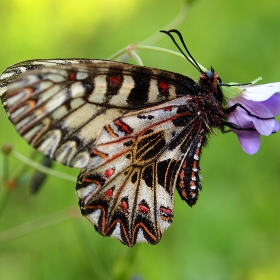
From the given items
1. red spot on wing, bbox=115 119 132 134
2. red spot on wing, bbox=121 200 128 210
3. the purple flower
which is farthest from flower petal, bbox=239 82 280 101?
red spot on wing, bbox=121 200 128 210

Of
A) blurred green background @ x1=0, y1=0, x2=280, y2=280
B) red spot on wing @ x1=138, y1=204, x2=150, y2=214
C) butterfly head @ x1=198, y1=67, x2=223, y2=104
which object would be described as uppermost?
butterfly head @ x1=198, y1=67, x2=223, y2=104

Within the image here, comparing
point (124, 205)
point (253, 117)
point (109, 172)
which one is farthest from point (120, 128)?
point (253, 117)

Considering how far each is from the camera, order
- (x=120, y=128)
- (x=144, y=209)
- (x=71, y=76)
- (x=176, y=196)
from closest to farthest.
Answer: (x=71, y=76), (x=120, y=128), (x=144, y=209), (x=176, y=196)

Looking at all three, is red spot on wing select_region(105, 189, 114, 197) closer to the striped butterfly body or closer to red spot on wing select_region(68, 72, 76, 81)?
the striped butterfly body

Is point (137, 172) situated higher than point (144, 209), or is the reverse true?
point (137, 172)

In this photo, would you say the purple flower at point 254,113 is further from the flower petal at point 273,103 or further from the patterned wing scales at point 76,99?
the patterned wing scales at point 76,99

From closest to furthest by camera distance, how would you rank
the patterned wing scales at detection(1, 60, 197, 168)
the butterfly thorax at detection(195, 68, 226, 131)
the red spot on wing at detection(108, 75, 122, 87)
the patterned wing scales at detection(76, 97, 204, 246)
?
1. the patterned wing scales at detection(1, 60, 197, 168)
2. the red spot on wing at detection(108, 75, 122, 87)
3. the patterned wing scales at detection(76, 97, 204, 246)
4. the butterfly thorax at detection(195, 68, 226, 131)

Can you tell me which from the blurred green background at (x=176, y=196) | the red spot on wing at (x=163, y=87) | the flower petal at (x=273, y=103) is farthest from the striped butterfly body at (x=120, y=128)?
the blurred green background at (x=176, y=196)

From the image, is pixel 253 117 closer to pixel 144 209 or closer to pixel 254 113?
A: pixel 254 113
